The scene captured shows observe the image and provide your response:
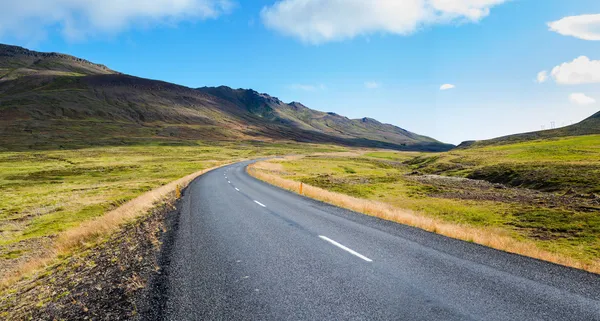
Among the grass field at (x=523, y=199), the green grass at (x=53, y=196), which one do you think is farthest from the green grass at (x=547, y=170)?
the green grass at (x=53, y=196)

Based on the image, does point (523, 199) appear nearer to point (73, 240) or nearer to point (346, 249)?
point (346, 249)

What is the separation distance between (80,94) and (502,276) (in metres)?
237

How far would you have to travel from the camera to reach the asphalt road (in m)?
5.23

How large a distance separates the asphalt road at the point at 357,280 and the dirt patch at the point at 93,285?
599mm

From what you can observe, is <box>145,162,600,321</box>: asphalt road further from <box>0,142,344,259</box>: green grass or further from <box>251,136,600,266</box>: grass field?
<box>0,142,344,259</box>: green grass

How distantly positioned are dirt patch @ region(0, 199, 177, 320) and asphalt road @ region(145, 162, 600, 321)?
599 millimetres

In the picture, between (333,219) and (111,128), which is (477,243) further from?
(111,128)

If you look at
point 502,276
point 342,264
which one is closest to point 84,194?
point 342,264

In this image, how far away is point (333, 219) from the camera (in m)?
13.9

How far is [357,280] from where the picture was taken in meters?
6.60

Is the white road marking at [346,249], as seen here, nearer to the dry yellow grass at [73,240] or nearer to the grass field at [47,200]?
the dry yellow grass at [73,240]

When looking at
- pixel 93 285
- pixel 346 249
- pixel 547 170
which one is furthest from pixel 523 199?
pixel 93 285

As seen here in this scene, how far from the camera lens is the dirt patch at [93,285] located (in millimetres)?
5887

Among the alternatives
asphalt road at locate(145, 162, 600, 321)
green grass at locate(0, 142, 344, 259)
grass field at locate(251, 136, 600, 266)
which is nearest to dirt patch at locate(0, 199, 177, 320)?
asphalt road at locate(145, 162, 600, 321)
